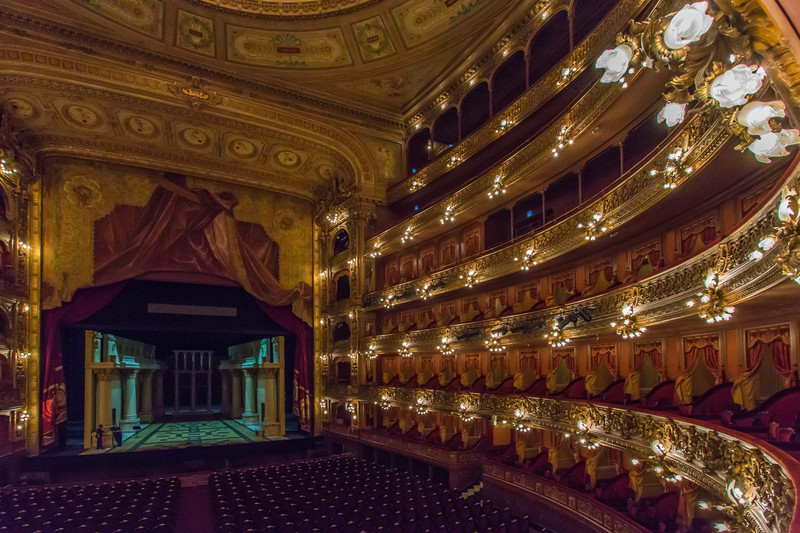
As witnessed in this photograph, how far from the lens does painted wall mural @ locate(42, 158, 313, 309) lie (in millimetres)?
19516

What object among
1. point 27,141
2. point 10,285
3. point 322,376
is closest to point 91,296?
point 10,285

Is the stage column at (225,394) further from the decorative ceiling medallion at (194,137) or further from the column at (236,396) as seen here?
the decorative ceiling medallion at (194,137)

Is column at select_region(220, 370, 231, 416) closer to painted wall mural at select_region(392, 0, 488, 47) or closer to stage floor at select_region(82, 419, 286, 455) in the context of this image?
stage floor at select_region(82, 419, 286, 455)

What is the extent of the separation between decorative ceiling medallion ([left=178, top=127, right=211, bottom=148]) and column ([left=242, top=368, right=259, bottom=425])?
12.6 metres

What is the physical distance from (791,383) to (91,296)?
72.2ft

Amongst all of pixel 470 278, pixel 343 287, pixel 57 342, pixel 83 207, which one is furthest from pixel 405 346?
pixel 83 207

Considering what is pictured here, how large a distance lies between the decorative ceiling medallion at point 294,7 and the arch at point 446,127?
568cm

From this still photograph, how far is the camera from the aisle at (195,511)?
13.4 m

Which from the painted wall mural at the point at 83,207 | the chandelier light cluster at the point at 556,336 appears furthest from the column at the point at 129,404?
the chandelier light cluster at the point at 556,336

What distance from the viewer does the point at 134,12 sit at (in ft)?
53.0

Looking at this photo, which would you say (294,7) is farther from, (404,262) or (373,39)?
(404,262)

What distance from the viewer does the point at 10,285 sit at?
17578 millimetres

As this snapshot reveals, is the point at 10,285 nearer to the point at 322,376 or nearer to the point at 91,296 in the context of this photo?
the point at 91,296

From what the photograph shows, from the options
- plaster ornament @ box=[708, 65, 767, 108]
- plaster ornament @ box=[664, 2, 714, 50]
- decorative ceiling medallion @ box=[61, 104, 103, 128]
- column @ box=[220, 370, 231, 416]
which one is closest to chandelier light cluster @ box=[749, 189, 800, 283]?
plaster ornament @ box=[708, 65, 767, 108]
